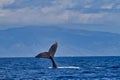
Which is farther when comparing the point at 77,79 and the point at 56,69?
the point at 56,69

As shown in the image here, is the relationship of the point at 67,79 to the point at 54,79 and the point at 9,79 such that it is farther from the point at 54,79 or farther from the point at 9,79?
the point at 9,79

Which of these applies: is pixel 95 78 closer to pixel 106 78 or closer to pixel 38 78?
pixel 106 78

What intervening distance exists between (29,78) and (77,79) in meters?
5.65

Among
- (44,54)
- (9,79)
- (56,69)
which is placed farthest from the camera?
(56,69)

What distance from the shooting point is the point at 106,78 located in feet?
209

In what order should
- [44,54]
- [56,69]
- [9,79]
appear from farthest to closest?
[56,69] → [44,54] → [9,79]

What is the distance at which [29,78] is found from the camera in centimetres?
6088

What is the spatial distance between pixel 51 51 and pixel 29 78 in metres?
6.35

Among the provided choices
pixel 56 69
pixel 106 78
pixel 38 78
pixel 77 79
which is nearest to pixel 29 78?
pixel 38 78

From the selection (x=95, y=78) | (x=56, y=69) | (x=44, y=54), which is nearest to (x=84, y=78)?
(x=95, y=78)

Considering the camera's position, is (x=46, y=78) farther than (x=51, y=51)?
No

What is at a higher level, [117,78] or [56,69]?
[56,69]

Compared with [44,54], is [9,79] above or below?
below

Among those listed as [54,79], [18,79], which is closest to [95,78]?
[54,79]
